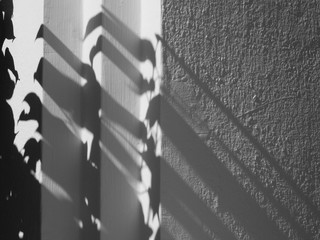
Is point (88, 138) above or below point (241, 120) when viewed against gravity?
below

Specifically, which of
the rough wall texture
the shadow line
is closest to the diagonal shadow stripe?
the rough wall texture

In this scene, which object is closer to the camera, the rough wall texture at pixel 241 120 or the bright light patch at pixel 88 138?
the rough wall texture at pixel 241 120

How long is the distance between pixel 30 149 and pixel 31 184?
138 mm

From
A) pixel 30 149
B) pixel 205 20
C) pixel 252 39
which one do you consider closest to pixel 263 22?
pixel 252 39

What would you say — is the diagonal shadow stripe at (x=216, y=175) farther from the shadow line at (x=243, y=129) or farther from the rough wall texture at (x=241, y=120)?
the shadow line at (x=243, y=129)

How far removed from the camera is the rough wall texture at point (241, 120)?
7.93 feet

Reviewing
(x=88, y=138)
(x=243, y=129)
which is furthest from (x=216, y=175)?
(x=88, y=138)

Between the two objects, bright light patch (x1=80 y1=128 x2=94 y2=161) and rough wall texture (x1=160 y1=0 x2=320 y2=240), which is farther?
bright light patch (x1=80 y1=128 x2=94 y2=161)

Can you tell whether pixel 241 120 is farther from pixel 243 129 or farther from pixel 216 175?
pixel 216 175

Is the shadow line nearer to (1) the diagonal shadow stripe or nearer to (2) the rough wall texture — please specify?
(2) the rough wall texture

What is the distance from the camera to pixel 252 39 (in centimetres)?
249

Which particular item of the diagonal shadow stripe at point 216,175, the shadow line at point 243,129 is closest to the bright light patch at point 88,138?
the diagonal shadow stripe at point 216,175

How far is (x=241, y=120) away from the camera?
2473 mm

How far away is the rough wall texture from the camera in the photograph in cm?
242
